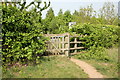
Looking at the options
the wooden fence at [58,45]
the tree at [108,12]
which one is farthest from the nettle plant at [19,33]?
the tree at [108,12]

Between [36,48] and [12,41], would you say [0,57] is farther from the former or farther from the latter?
[36,48]

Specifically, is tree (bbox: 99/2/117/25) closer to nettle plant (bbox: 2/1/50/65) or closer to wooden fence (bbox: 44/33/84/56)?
wooden fence (bbox: 44/33/84/56)

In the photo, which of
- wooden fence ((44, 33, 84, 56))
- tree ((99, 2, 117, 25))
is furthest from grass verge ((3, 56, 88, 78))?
tree ((99, 2, 117, 25))

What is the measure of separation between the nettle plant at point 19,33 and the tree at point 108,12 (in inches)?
709

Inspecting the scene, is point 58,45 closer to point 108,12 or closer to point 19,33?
point 19,33

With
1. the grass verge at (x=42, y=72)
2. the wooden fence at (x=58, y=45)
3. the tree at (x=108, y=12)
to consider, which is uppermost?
the tree at (x=108, y=12)

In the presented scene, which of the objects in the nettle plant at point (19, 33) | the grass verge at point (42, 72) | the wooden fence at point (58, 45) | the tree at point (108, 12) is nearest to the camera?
the grass verge at point (42, 72)

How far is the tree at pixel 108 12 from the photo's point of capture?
21.5 m

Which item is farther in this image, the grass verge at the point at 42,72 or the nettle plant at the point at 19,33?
the nettle plant at the point at 19,33

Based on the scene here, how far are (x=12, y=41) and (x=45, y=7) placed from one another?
93.5 inches

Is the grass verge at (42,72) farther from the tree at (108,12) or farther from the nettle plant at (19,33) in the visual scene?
the tree at (108,12)

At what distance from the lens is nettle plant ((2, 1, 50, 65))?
5.50m

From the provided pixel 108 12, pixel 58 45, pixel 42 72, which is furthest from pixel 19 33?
pixel 108 12

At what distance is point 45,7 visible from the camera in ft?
21.3
